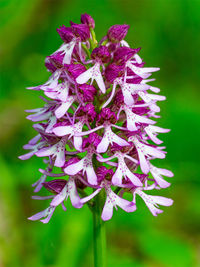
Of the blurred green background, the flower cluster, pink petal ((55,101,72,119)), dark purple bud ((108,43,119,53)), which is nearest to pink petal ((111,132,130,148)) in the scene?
the flower cluster

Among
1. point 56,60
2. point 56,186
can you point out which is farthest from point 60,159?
point 56,60

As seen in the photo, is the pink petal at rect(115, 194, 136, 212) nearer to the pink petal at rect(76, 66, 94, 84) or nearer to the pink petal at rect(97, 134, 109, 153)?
the pink petal at rect(97, 134, 109, 153)

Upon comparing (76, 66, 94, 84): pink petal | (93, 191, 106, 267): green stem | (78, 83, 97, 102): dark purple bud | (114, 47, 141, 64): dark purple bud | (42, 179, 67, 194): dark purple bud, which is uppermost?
(114, 47, 141, 64): dark purple bud

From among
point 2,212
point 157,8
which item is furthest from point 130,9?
point 2,212

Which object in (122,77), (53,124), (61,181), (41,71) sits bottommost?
(61,181)

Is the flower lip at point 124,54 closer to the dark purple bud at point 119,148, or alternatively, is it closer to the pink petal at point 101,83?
the pink petal at point 101,83

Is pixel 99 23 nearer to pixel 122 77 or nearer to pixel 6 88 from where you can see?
pixel 6 88
